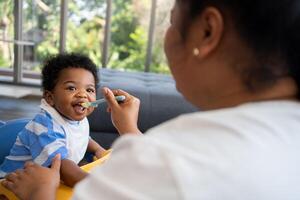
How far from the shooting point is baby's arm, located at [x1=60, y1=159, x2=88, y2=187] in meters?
0.94

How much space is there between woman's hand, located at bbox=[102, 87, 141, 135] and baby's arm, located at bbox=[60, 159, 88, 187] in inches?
7.8

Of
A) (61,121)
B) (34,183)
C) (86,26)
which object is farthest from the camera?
(86,26)

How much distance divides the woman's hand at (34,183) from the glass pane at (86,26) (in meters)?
3.22

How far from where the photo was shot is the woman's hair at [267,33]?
14.2 inches

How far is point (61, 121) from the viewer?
1.15 meters

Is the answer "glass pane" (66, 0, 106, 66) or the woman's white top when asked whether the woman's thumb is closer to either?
the woman's white top

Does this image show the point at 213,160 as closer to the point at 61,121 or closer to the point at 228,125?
the point at 228,125

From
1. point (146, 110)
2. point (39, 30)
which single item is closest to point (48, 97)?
point (146, 110)

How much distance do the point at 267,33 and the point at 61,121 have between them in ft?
2.92

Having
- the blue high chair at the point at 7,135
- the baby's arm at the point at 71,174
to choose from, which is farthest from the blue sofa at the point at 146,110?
the baby's arm at the point at 71,174

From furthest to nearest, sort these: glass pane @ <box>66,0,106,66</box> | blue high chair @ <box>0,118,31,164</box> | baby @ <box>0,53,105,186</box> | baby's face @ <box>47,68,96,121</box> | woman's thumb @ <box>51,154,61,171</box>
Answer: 1. glass pane @ <box>66,0,106,66</box>
2. blue high chair @ <box>0,118,31,164</box>
3. baby's face @ <box>47,68,96,121</box>
4. baby @ <box>0,53,105,186</box>
5. woman's thumb @ <box>51,154,61,171</box>

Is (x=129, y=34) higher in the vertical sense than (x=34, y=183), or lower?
higher

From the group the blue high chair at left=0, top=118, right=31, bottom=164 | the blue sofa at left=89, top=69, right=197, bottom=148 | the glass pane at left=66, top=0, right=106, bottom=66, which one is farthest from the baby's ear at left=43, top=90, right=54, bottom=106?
the glass pane at left=66, top=0, right=106, bottom=66

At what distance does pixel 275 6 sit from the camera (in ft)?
1.17
